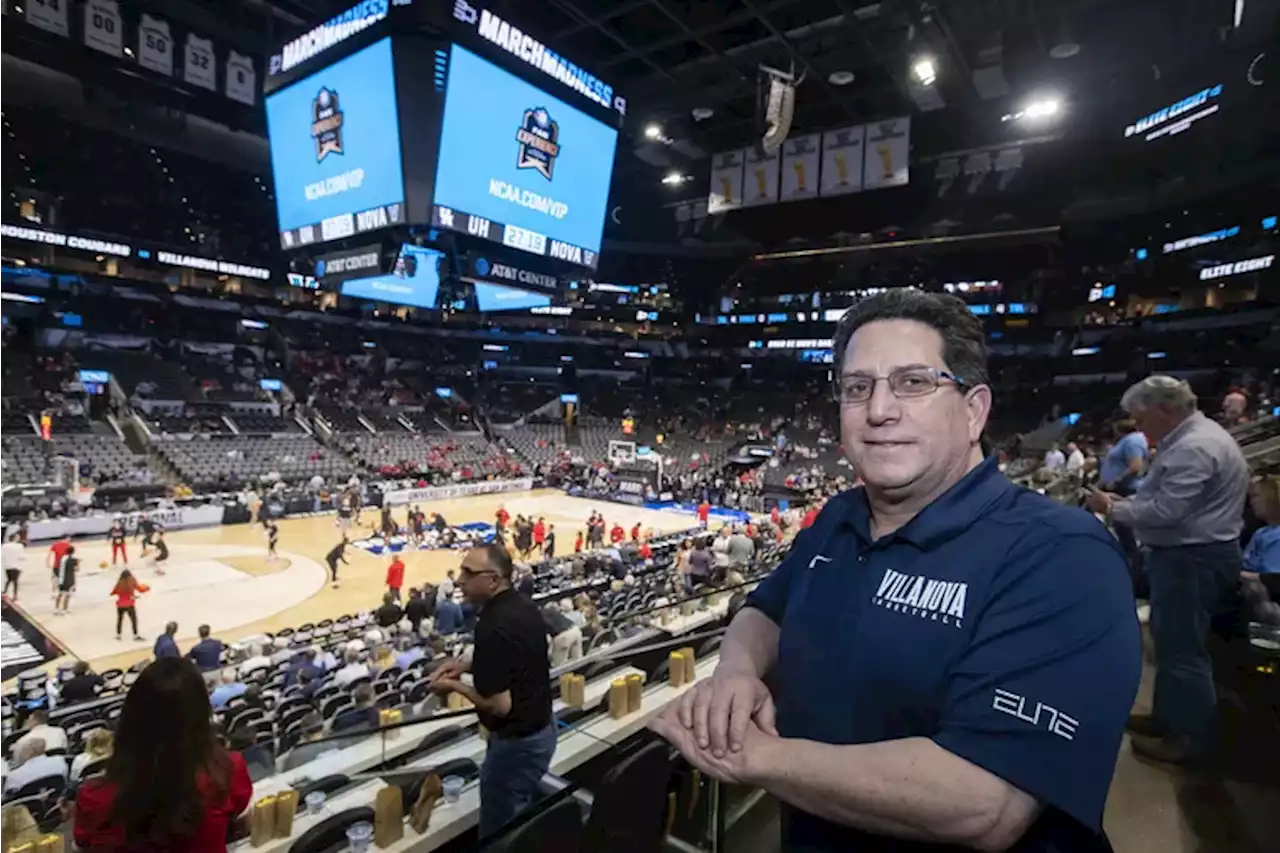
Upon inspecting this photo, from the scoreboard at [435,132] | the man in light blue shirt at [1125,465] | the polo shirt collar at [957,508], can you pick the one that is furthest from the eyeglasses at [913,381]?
the scoreboard at [435,132]

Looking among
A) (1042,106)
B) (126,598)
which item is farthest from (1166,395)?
(1042,106)

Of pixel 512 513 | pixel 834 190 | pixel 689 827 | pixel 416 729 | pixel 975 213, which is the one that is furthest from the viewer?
pixel 975 213

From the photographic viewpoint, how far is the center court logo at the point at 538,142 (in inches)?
372

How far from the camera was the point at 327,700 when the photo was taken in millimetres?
6227

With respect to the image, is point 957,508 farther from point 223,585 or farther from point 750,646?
point 223,585

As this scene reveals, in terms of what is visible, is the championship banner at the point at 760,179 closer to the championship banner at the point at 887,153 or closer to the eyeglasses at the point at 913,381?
the championship banner at the point at 887,153

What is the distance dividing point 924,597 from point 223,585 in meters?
16.4

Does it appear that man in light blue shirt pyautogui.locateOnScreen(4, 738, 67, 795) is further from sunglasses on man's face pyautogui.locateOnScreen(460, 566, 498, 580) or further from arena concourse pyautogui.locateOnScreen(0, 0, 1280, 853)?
sunglasses on man's face pyautogui.locateOnScreen(460, 566, 498, 580)

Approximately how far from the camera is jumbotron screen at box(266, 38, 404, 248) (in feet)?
27.9

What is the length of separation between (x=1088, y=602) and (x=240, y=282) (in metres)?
40.7

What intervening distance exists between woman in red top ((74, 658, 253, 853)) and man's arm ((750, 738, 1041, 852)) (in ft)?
6.12

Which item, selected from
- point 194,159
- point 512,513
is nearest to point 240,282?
point 194,159

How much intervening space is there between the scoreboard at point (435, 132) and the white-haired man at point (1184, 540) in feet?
25.8

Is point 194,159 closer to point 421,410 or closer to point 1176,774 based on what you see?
point 421,410
